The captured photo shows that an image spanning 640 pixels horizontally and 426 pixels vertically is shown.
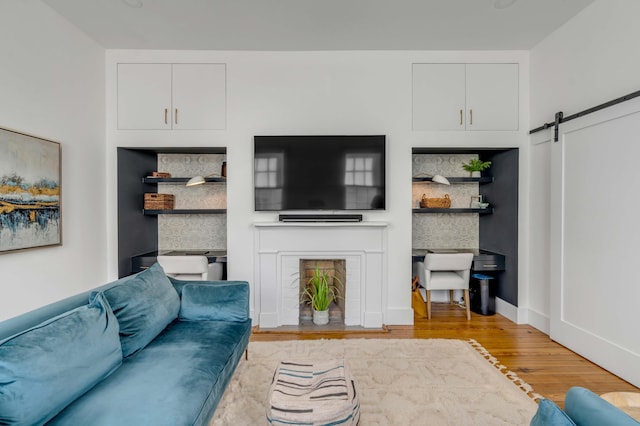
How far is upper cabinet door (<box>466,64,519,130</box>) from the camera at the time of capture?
11.6 ft

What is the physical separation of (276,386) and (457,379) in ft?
4.65

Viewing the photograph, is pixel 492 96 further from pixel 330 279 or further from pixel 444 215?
pixel 330 279

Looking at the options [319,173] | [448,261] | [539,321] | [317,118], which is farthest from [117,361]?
[539,321]

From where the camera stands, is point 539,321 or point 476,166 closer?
point 539,321

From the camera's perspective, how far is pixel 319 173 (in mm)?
3488

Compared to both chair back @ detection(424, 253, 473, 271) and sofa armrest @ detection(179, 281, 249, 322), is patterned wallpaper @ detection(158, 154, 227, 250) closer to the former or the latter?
sofa armrest @ detection(179, 281, 249, 322)

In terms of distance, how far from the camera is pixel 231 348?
6.38ft

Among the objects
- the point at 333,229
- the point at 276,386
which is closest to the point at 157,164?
the point at 333,229

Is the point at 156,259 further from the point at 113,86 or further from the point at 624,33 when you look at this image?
the point at 624,33

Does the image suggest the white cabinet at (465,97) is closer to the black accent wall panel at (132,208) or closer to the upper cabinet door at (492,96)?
the upper cabinet door at (492,96)

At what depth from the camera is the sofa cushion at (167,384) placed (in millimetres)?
1223

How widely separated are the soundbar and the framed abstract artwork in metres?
1.97

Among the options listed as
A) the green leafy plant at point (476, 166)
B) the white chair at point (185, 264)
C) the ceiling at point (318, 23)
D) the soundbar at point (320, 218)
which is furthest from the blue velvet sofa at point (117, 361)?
the green leafy plant at point (476, 166)

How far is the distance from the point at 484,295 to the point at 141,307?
3493 millimetres
